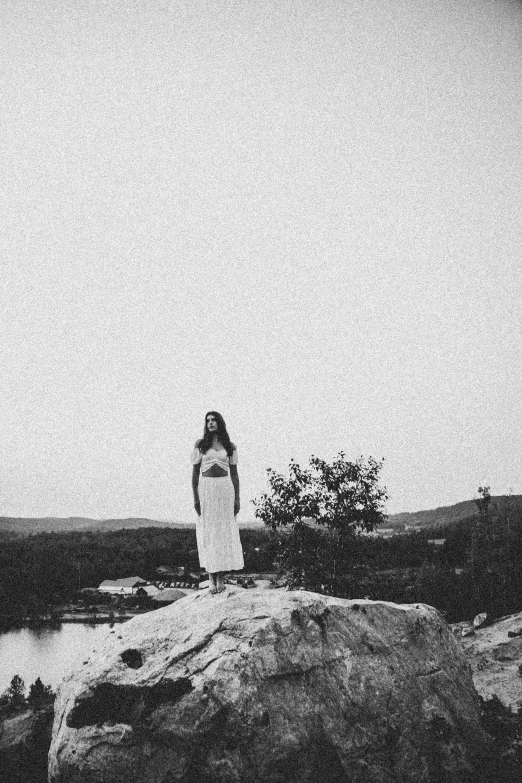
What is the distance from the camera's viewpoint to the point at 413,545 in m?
59.3

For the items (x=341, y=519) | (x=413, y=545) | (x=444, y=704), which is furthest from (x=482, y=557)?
(x=444, y=704)

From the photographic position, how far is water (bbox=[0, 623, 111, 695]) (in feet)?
161

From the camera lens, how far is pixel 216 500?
8758 millimetres

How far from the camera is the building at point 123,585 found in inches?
3455

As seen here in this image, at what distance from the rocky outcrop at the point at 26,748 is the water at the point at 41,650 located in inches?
1468

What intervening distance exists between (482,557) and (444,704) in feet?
111

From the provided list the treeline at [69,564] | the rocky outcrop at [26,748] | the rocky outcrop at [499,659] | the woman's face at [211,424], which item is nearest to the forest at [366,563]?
the treeline at [69,564]

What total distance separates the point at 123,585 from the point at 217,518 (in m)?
91.7

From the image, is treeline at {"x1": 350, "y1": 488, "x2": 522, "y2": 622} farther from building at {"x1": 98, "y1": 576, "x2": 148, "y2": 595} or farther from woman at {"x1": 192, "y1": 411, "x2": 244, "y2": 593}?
building at {"x1": 98, "y1": 576, "x2": 148, "y2": 595}

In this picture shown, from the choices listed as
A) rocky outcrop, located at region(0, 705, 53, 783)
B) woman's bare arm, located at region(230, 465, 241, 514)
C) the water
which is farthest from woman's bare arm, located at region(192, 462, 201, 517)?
the water

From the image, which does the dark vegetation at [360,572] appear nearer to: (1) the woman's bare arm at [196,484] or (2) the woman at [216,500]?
(2) the woman at [216,500]

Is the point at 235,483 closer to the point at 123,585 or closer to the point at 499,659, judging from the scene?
the point at 499,659

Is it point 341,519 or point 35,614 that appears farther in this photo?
point 35,614

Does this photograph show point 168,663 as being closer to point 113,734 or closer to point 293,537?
point 113,734
